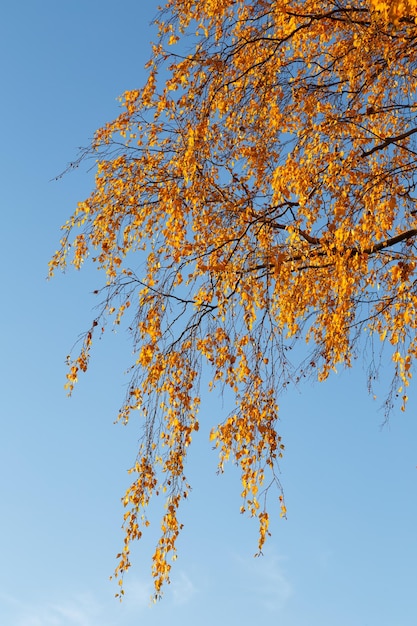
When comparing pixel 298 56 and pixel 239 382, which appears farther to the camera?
pixel 298 56

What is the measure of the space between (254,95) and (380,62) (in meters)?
1.53

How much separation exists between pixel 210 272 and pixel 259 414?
1.51 metres

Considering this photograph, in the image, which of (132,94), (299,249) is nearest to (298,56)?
(132,94)

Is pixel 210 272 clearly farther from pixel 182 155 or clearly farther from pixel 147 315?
pixel 182 155

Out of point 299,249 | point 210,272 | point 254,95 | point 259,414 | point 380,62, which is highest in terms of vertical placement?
point 380,62

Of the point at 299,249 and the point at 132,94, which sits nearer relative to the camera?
the point at 299,249

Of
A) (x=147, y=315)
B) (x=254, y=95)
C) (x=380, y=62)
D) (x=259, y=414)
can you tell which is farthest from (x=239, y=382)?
(x=380, y=62)

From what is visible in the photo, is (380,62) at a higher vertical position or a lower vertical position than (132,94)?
higher

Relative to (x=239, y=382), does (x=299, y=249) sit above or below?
above

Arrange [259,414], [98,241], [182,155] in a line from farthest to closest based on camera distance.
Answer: [98,241] → [182,155] → [259,414]

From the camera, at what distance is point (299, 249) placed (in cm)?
766

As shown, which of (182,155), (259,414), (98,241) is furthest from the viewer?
(98,241)

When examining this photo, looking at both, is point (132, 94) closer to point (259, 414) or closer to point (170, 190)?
point (170, 190)

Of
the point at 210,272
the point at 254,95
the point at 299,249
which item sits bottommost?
the point at 210,272
